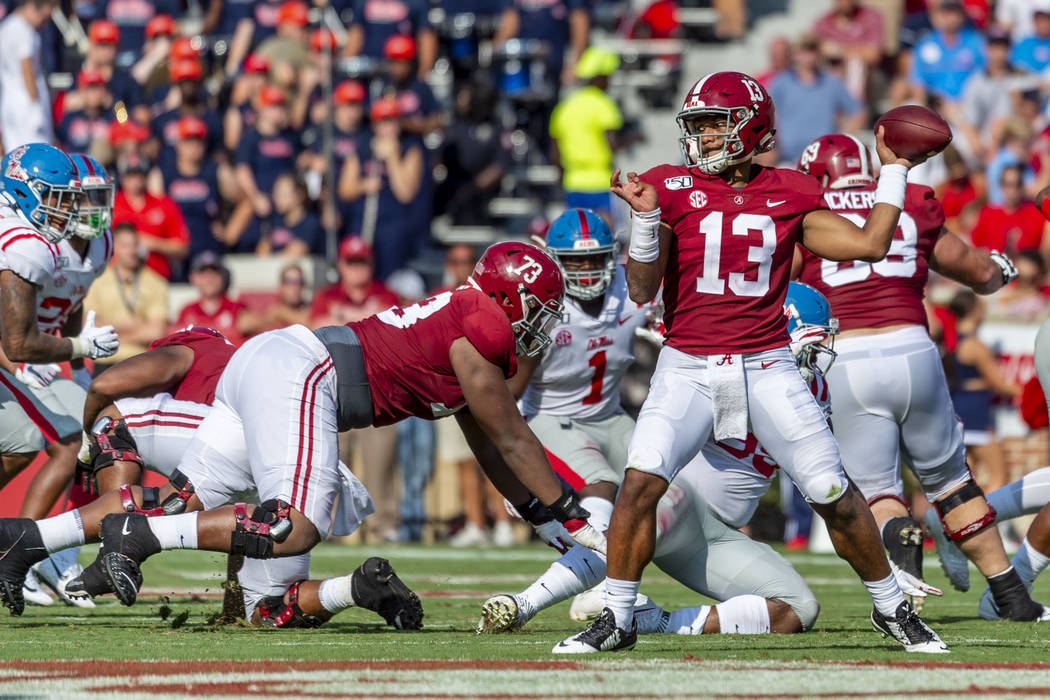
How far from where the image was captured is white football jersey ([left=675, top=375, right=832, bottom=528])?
6.48m

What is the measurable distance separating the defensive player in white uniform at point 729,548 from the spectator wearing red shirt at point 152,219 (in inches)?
275

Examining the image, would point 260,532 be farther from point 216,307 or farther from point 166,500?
point 216,307

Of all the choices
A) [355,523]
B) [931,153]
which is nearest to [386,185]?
[355,523]

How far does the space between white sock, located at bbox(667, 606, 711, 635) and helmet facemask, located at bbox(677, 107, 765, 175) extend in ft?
5.51

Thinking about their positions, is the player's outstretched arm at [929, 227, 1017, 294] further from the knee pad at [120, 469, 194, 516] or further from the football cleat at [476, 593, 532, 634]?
the knee pad at [120, 469, 194, 516]

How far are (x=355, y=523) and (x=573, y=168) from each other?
26.7 ft

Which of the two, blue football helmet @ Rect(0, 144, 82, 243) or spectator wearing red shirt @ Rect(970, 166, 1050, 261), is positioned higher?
blue football helmet @ Rect(0, 144, 82, 243)

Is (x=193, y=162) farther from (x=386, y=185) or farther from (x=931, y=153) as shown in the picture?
(x=931, y=153)

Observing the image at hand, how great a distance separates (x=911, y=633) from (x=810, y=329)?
1539 mm

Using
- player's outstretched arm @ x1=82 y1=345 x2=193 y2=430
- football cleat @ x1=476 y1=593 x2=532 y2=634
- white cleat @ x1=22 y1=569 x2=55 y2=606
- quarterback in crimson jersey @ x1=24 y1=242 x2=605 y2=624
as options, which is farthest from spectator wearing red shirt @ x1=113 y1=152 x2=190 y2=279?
football cleat @ x1=476 y1=593 x2=532 y2=634

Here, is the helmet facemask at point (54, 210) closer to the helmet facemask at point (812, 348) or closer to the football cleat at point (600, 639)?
the helmet facemask at point (812, 348)

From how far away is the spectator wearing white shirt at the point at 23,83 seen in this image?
530 inches

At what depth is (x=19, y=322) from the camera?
677cm

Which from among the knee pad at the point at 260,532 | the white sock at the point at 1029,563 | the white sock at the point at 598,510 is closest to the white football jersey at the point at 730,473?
the white sock at the point at 598,510
